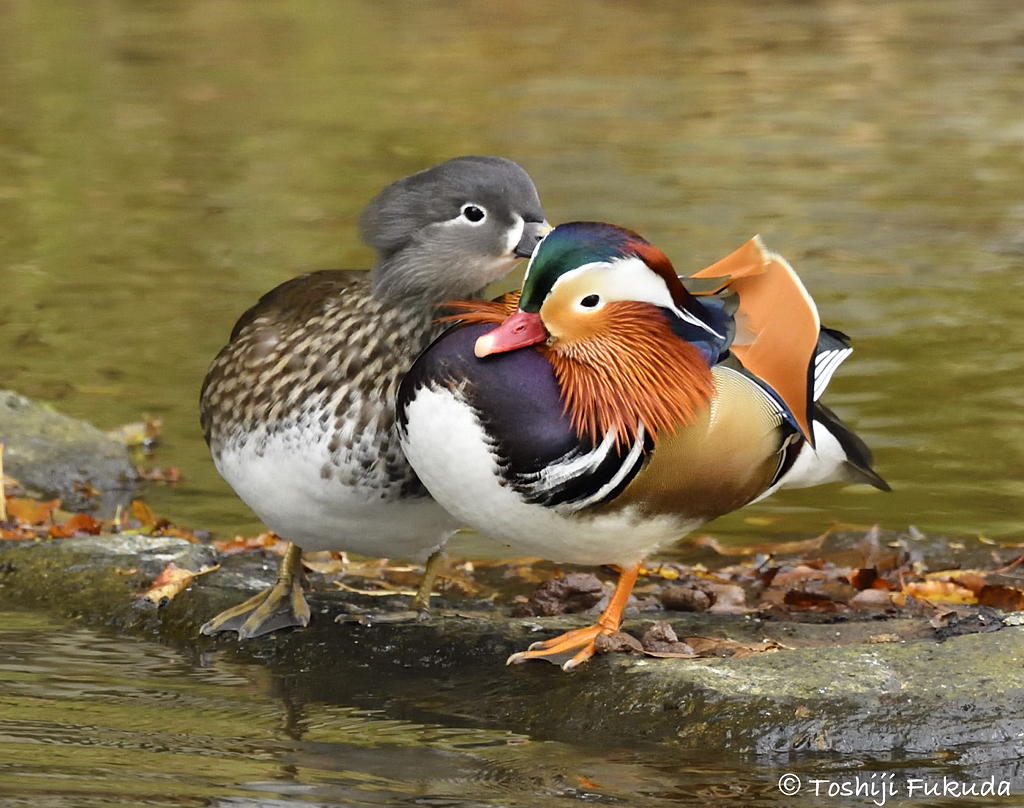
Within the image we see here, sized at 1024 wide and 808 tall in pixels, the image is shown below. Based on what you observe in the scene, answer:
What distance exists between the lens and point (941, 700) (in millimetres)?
4023

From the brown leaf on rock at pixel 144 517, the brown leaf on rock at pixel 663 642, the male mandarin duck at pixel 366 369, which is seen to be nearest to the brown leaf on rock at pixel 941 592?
the brown leaf on rock at pixel 663 642

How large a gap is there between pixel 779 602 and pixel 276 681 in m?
1.72

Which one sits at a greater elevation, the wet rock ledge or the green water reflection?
the green water reflection

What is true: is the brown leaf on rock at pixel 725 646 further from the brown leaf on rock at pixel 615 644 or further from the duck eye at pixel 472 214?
the duck eye at pixel 472 214

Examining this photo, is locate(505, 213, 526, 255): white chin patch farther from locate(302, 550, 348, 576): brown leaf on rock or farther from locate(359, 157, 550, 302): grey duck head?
locate(302, 550, 348, 576): brown leaf on rock

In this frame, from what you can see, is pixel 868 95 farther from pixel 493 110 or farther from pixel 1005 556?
pixel 1005 556

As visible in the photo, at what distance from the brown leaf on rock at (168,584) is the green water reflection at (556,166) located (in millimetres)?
1751

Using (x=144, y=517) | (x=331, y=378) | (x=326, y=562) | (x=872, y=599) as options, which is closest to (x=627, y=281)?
(x=331, y=378)

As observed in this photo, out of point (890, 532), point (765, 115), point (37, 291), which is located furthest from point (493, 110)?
point (890, 532)

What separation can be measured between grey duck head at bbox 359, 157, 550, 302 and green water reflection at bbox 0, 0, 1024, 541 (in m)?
2.62

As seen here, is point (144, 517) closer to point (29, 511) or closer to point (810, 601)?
point (29, 511)

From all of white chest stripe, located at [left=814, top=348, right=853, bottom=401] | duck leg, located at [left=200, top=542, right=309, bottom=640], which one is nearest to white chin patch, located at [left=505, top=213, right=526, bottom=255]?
white chest stripe, located at [left=814, top=348, right=853, bottom=401]

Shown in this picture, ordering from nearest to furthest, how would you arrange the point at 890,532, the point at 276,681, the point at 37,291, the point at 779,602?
the point at 276,681, the point at 779,602, the point at 890,532, the point at 37,291

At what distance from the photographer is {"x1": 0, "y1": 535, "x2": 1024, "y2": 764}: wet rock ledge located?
4004 mm
